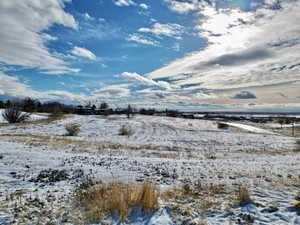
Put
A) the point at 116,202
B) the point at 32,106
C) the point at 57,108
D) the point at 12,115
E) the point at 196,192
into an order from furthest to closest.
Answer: the point at 32,106 < the point at 57,108 < the point at 12,115 < the point at 196,192 < the point at 116,202

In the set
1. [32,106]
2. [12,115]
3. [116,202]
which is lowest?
[116,202]

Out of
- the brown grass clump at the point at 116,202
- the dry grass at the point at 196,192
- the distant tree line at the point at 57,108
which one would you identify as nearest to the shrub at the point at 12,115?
the distant tree line at the point at 57,108

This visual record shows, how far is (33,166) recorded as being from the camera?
8.66 m

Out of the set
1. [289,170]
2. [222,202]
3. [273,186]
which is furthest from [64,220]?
[289,170]

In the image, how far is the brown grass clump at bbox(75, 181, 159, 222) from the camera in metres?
4.54

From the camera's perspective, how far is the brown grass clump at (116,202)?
454 centimetres

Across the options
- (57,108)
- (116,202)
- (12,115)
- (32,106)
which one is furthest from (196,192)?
(32,106)

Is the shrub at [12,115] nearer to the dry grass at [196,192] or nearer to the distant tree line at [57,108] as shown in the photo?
the distant tree line at [57,108]

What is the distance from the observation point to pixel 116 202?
15.5 feet

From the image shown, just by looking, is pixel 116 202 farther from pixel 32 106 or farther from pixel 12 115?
pixel 32 106

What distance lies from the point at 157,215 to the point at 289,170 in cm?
920

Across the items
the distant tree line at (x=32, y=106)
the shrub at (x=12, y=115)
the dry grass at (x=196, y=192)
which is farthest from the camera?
the distant tree line at (x=32, y=106)

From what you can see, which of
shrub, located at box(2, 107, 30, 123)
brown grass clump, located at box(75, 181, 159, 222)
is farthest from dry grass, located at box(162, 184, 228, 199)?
shrub, located at box(2, 107, 30, 123)

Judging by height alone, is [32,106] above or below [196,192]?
above
